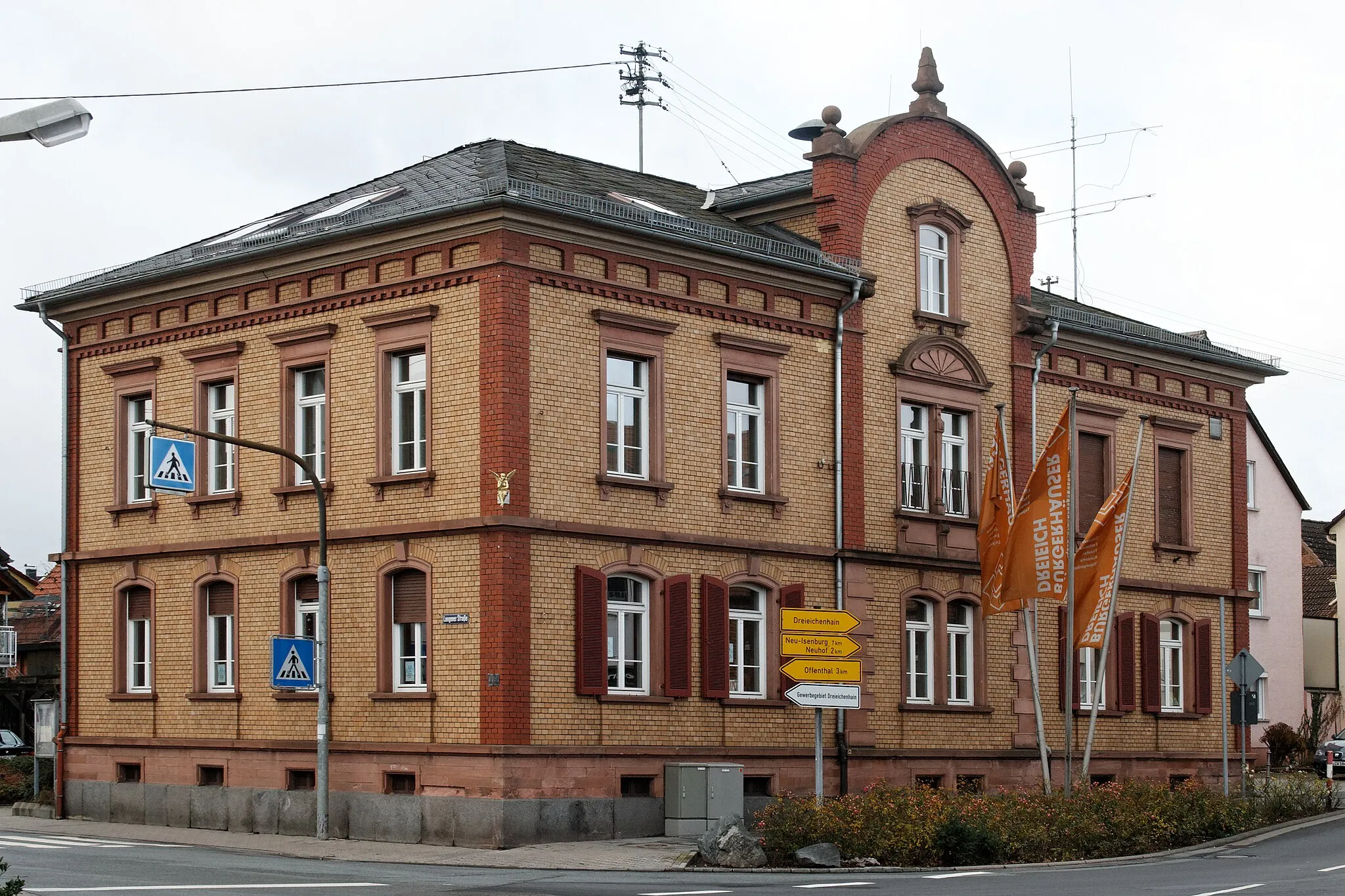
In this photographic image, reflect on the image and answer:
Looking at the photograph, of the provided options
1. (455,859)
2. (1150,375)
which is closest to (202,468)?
(455,859)

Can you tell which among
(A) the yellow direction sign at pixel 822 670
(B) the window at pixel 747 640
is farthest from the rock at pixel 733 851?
(B) the window at pixel 747 640

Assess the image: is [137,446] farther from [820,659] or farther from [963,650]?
[963,650]

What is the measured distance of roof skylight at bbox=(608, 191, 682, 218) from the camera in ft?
101

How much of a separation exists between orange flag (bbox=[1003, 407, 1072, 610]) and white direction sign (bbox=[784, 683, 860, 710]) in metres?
7.64

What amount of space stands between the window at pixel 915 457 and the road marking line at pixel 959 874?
34.0 feet

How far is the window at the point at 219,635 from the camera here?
31797 mm

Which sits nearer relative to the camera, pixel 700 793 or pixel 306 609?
pixel 700 793

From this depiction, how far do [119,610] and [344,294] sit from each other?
7.33 m

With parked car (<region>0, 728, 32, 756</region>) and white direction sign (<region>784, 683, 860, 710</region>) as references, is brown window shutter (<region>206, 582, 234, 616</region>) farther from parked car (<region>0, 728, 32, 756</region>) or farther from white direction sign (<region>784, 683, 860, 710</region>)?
parked car (<region>0, 728, 32, 756</region>)


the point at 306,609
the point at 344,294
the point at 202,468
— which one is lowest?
the point at 306,609

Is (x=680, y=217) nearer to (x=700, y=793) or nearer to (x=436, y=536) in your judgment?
(x=436, y=536)

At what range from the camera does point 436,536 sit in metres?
28.6

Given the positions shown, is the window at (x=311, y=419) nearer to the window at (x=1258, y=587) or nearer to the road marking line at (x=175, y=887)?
the road marking line at (x=175, y=887)

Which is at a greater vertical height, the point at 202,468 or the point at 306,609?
the point at 202,468
